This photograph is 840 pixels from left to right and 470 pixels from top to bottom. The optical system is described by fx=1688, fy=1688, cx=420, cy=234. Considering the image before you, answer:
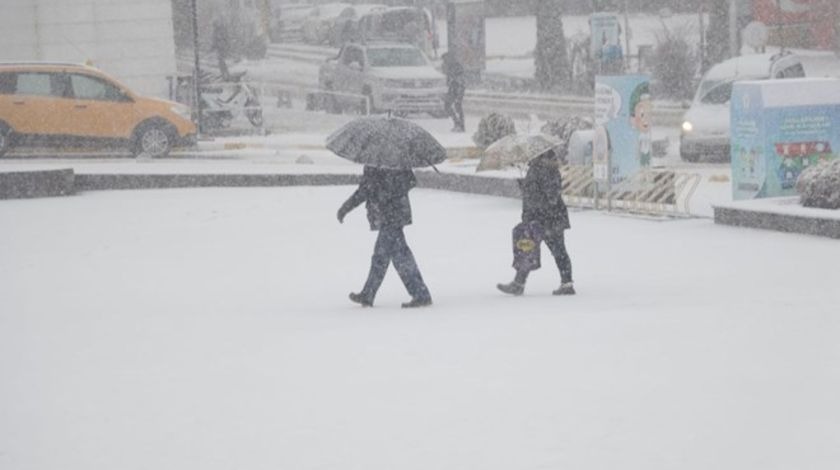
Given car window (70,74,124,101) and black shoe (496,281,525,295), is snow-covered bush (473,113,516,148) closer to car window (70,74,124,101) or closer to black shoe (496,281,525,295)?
car window (70,74,124,101)

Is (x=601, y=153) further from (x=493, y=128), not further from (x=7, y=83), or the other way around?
(x=7, y=83)

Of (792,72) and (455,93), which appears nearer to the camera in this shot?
(792,72)

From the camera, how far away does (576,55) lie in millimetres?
47719

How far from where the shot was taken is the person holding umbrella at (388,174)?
11898 mm

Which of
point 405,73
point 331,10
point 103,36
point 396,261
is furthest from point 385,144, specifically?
point 331,10

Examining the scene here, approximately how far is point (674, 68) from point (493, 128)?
2086cm

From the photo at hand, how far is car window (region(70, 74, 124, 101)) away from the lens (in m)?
28.1

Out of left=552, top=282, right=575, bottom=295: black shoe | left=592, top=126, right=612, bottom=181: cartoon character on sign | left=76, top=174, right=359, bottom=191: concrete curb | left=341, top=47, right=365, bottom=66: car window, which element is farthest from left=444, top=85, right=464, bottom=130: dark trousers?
left=552, top=282, right=575, bottom=295: black shoe

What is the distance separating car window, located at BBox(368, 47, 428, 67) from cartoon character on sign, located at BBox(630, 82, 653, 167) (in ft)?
66.3

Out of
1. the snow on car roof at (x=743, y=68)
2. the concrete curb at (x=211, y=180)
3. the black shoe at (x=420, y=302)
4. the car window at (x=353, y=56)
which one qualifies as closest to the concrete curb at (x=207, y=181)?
the concrete curb at (x=211, y=180)

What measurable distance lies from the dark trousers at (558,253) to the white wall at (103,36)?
23.6 meters

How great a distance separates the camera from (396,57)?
39.9 m

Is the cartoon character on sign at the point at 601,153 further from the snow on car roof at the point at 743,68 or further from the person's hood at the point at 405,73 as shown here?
the person's hood at the point at 405,73

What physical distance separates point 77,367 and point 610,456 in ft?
12.7
